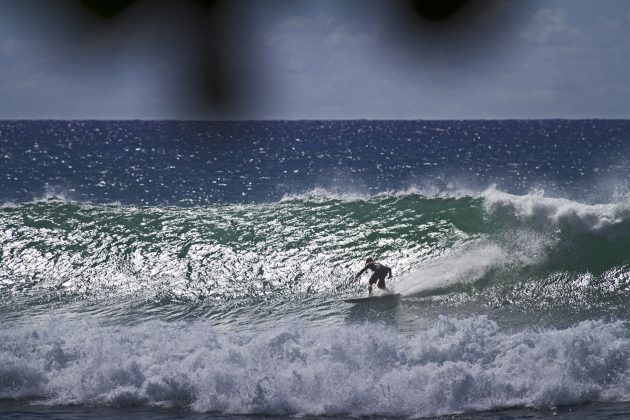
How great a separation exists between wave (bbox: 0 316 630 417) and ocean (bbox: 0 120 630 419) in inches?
1.1

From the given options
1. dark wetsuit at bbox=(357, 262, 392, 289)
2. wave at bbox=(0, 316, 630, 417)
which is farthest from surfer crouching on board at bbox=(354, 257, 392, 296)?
wave at bbox=(0, 316, 630, 417)

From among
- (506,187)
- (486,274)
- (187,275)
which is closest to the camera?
(486,274)

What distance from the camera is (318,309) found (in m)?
16.2

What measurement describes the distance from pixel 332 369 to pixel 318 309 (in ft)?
13.1

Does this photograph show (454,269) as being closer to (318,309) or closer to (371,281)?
(371,281)

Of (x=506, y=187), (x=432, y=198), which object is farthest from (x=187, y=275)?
(x=506, y=187)

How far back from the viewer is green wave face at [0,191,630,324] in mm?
16750

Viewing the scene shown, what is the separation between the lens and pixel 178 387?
1250 centimetres

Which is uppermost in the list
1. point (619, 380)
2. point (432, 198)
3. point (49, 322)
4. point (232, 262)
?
point (432, 198)

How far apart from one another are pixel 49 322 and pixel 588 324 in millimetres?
9155

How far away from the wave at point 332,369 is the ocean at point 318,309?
0.03 meters

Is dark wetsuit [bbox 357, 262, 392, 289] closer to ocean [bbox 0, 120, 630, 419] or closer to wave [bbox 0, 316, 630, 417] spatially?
ocean [bbox 0, 120, 630, 419]

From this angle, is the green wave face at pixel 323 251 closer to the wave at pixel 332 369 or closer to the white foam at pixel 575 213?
the white foam at pixel 575 213

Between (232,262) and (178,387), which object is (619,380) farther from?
(232,262)
